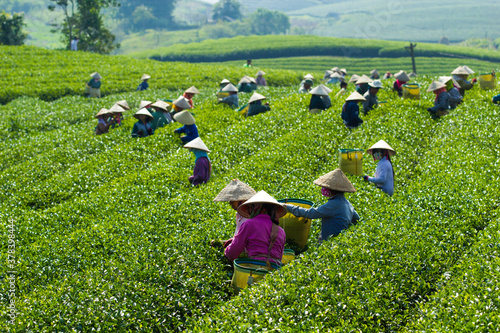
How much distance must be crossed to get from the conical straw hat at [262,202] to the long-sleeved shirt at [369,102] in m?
12.8

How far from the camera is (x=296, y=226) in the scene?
971 cm

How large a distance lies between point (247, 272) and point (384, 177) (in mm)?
5525

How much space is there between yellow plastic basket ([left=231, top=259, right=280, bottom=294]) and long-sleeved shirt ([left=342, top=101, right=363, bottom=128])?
11.4 meters

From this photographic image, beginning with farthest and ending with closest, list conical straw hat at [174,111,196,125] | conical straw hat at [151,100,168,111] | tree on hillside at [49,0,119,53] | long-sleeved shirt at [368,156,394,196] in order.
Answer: tree on hillside at [49,0,119,53] < conical straw hat at [151,100,168,111] < conical straw hat at [174,111,196,125] < long-sleeved shirt at [368,156,394,196]

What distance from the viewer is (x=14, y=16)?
56.6m

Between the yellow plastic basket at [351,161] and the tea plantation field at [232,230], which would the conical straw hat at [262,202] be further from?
the yellow plastic basket at [351,161]

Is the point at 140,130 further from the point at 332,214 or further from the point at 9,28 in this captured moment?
the point at 9,28

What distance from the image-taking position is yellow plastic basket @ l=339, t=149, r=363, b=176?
12.9m

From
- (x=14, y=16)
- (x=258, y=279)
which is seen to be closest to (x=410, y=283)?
(x=258, y=279)

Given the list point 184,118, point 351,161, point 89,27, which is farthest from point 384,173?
point 89,27

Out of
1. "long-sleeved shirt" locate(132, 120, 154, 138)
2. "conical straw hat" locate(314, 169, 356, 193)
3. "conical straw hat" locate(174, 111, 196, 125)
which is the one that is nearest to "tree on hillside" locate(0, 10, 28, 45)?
"long-sleeved shirt" locate(132, 120, 154, 138)

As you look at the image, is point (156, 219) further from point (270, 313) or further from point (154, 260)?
point (270, 313)

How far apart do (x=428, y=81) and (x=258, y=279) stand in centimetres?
2193

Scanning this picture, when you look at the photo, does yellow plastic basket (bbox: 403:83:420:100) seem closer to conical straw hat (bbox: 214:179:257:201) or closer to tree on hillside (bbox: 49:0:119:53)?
conical straw hat (bbox: 214:179:257:201)
